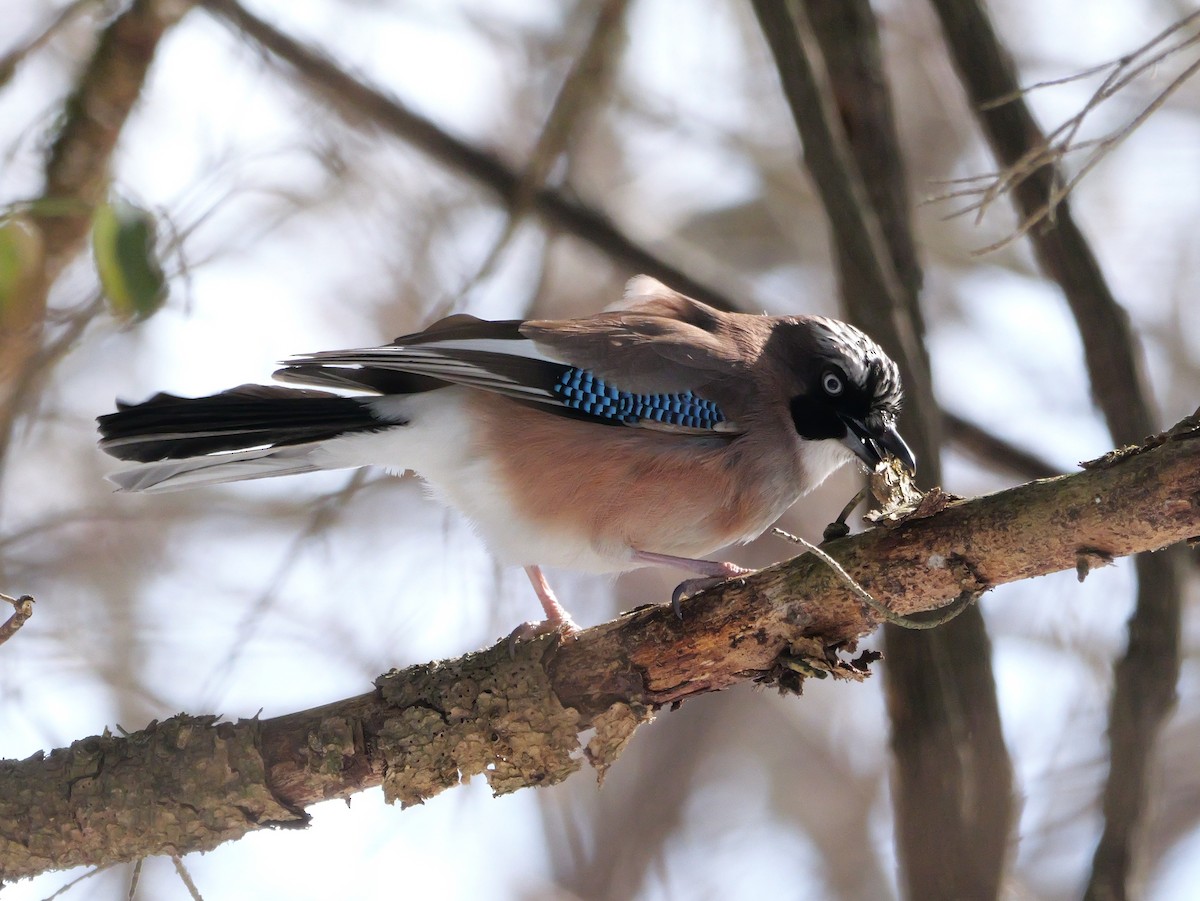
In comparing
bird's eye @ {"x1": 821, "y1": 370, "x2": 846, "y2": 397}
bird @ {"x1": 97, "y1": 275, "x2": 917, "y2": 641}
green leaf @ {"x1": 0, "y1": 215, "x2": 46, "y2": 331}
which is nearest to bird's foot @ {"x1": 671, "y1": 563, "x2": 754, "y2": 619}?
bird @ {"x1": 97, "y1": 275, "x2": 917, "y2": 641}

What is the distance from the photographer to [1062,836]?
9.03 m

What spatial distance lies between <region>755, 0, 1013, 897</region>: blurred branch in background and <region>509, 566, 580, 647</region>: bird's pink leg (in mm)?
1385

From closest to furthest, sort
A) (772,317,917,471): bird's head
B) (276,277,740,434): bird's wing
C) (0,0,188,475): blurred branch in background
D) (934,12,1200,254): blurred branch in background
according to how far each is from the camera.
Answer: (934,12,1200,254): blurred branch in background → (276,277,740,434): bird's wing → (772,317,917,471): bird's head → (0,0,188,475): blurred branch in background

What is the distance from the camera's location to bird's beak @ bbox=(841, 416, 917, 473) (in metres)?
5.35

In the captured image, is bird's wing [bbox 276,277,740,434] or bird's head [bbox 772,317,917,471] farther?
bird's head [bbox 772,317,917,471]

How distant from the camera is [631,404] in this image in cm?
538

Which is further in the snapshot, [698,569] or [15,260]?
[698,569]

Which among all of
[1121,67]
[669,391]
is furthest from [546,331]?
[1121,67]

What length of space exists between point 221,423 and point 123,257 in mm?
1277

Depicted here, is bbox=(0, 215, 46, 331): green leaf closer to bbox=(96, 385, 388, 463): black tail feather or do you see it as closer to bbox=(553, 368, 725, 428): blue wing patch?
bbox=(96, 385, 388, 463): black tail feather

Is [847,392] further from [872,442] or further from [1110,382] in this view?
[1110,382]

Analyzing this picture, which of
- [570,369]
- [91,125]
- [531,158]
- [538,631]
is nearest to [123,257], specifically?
[570,369]

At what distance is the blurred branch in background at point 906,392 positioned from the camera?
181 inches

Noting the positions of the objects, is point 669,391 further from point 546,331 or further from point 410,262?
point 410,262
